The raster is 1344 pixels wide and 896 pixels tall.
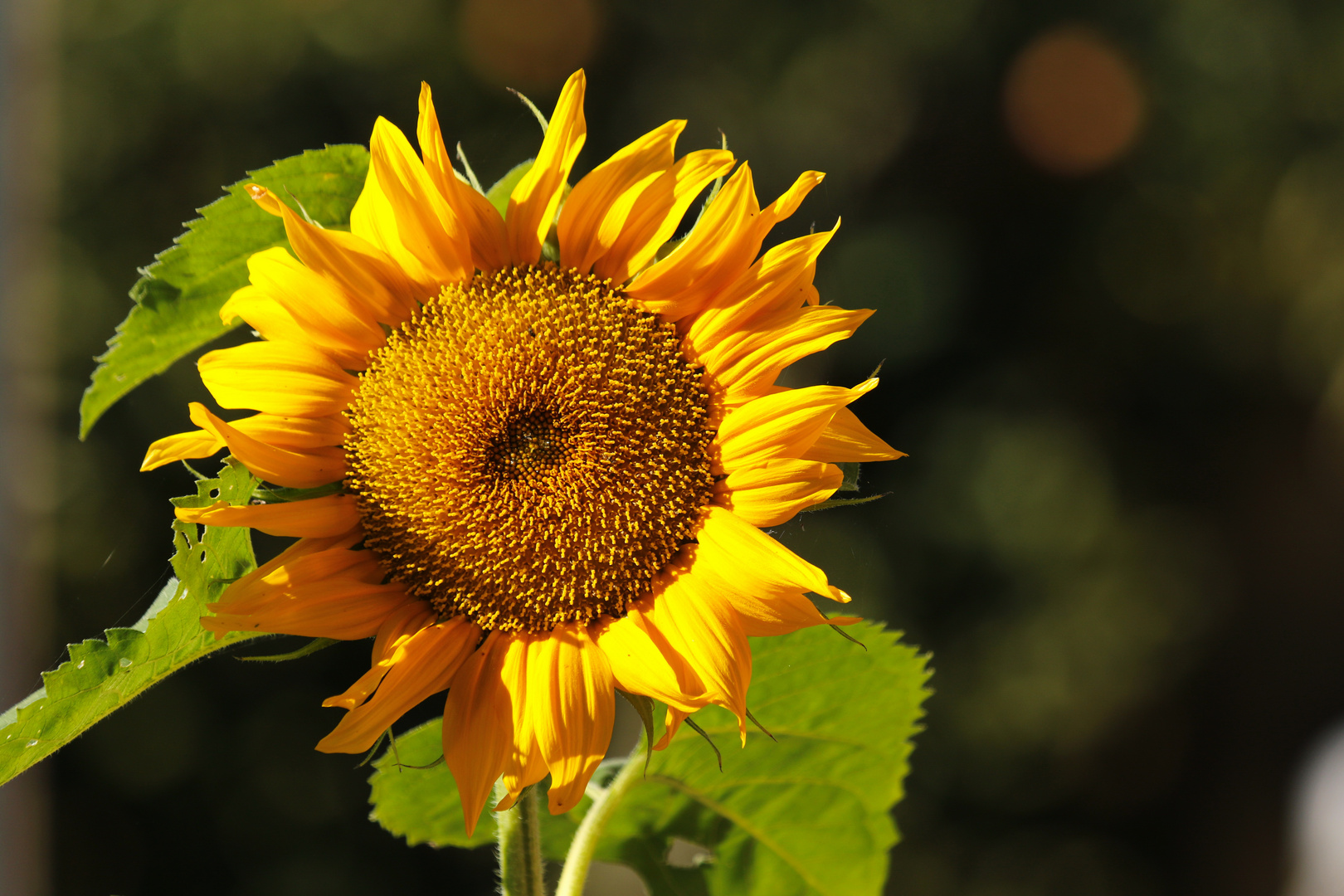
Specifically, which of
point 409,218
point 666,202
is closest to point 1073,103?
point 666,202

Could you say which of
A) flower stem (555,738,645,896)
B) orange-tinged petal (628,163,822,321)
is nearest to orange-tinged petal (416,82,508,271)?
orange-tinged petal (628,163,822,321)

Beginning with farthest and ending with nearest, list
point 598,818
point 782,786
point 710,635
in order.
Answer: point 782,786
point 598,818
point 710,635

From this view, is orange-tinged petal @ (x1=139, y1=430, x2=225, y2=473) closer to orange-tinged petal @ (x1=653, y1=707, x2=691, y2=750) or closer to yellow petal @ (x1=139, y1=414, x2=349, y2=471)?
yellow petal @ (x1=139, y1=414, x2=349, y2=471)

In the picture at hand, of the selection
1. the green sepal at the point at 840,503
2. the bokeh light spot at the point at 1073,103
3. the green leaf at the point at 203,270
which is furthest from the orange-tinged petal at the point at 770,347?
the bokeh light spot at the point at 1073,103

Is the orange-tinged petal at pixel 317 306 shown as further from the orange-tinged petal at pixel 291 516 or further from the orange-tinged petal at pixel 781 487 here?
the orange-tinged petal at pixel 781 487

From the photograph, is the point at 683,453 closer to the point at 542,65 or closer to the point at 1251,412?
the point at 542,65

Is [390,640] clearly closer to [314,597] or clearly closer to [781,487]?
[314,597]
